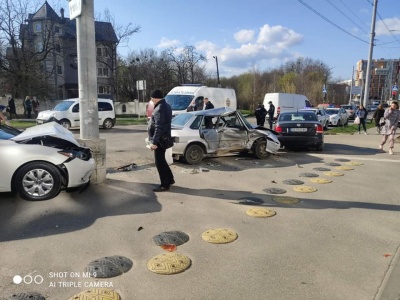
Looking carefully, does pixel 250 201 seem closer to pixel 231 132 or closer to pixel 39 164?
pixel 39 164

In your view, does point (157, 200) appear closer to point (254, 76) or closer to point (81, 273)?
point (81, 273)

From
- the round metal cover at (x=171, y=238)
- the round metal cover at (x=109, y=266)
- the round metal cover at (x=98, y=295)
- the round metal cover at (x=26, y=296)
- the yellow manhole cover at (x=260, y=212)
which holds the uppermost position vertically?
the yellow manhole cover at (x=260, y=212)

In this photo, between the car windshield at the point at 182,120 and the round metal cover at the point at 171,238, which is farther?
the car windshield at the point at 182,120

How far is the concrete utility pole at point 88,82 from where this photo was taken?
6.78m

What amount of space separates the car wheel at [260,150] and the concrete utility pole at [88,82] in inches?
195

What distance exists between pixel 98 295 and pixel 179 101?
655 inches

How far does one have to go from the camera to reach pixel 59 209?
5.29 meters

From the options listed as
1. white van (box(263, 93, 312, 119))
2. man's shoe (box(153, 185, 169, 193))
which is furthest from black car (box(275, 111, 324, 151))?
white van (box(263, 93, 312, 119))

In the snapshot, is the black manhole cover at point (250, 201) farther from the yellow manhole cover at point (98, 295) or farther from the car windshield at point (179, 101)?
the car windshield at point (179, 101)

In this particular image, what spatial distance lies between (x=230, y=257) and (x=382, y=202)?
3.56 m

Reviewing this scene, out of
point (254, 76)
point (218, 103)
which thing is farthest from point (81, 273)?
point (254, 76)

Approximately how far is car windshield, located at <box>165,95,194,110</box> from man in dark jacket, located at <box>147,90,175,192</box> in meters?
12.5

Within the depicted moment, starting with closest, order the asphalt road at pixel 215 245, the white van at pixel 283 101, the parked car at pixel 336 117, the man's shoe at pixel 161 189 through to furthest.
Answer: the asphalt road at pixel 215 245
the man's shoe at pixel 161 189
the parked car at pixel 336 117
the white van at pixel 283 101

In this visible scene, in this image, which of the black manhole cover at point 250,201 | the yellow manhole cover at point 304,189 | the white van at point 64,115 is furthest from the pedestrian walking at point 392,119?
the white van at point 64,115
